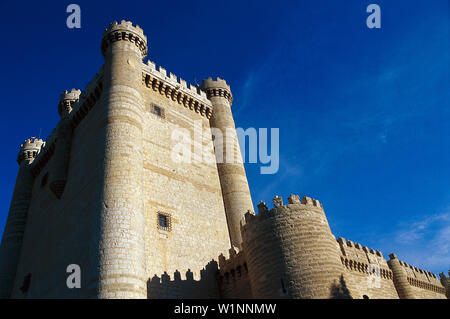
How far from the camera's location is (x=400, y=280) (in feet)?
70.1

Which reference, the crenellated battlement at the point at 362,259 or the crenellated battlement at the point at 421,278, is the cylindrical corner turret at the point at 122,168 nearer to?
the crenellated battlement at the point at 362,259

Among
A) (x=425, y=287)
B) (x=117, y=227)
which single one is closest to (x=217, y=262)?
(x=117, y=227)

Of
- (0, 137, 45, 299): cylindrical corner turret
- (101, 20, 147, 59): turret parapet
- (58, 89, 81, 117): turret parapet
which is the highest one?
(58, 89, 81, 117): turret parapet

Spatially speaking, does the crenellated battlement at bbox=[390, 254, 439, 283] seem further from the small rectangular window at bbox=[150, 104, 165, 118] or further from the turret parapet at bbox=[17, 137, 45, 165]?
the turret parapet at bbox=[17, 137, 45, 165]

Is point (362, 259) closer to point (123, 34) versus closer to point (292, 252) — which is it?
point (292, 252)

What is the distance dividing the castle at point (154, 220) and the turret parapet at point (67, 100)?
0.10 metres

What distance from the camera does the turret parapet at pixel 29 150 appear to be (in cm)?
2752

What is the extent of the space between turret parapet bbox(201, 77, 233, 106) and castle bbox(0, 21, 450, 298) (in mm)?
108

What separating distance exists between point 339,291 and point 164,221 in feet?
28.2

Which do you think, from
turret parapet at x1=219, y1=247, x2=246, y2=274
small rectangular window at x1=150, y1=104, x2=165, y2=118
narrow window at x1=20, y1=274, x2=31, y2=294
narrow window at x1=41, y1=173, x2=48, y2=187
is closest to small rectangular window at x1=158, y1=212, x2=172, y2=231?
turret parapet at x1=219, y1=247, x2=246, y2=274

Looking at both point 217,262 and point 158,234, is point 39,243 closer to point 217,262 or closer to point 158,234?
point 158,234

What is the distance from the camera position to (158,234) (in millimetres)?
16531

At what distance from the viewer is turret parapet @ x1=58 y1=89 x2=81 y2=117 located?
86.8 ft
